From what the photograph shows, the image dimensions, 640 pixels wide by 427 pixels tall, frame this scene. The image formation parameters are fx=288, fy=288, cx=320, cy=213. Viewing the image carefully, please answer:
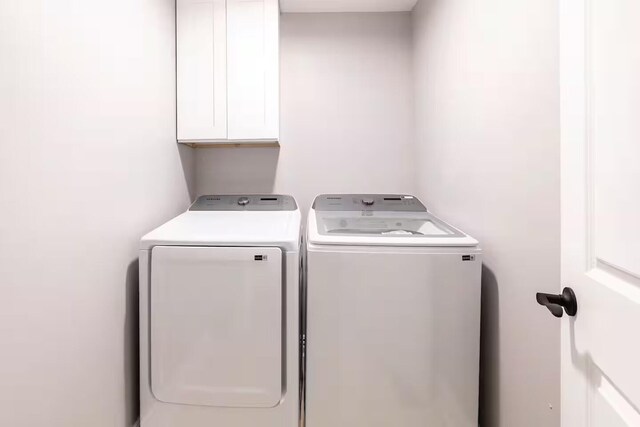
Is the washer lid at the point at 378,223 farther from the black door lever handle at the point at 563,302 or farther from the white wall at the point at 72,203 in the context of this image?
the white wall at the point at 72,203

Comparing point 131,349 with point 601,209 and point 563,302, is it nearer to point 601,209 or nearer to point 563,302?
point 563,302

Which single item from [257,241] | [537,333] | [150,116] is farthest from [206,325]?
[537,333]

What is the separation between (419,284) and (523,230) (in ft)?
1.39

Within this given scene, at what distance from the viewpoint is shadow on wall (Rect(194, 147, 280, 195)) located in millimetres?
2162

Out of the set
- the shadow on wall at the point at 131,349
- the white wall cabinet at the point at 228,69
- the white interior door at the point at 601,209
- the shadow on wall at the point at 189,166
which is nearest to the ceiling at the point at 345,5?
the white wall cabinet at the point at 228,69

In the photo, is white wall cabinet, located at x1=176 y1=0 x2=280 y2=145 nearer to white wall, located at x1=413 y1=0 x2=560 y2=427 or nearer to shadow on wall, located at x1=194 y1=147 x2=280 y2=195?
shadow on wall, located at x1=194 y1=147 x2=280 y2=195

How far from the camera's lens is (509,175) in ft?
3.49

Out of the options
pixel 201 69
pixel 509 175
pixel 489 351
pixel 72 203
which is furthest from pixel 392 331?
pixel 201 69

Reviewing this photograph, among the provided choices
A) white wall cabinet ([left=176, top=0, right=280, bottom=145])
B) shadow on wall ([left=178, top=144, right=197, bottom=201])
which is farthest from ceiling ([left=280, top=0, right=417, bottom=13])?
shadow on wall ([left=178, top=144, right=197, bottom=201])

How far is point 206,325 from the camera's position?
4.02ft

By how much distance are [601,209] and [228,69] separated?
1871mm

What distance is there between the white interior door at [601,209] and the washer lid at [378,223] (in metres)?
0.57

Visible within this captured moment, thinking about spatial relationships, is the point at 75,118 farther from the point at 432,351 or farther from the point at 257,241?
the point at 432,351

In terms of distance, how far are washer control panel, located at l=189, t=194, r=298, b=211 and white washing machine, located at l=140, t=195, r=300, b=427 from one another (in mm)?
587
